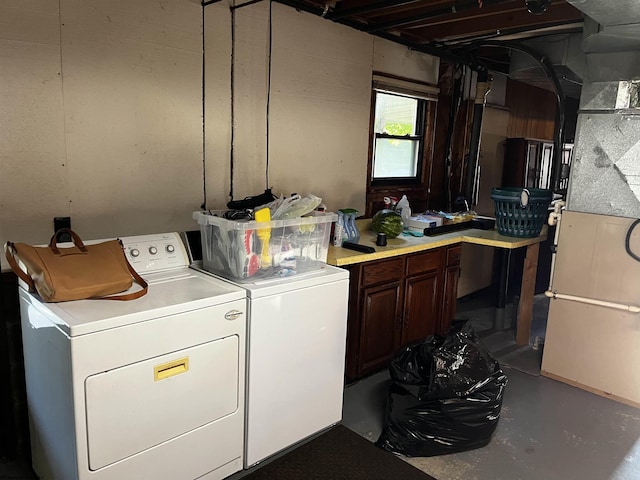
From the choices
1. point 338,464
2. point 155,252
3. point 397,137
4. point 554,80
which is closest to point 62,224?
point 155,252

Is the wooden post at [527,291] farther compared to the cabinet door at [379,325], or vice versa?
the wooden post at [527,291]

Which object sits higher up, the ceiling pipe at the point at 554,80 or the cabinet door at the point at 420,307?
the ceiling pipe at the point at 554,80

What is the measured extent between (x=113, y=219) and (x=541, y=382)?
2784 mm

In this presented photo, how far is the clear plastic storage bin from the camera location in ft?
7.29

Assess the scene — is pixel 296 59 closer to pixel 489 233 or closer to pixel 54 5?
pixel 54 5

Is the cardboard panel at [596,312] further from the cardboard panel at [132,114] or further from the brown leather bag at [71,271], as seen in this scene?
the brown leather bag at [71,271]

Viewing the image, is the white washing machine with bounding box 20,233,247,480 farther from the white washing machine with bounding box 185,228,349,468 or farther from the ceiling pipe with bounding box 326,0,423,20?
the ceiling pipe with bounding box 326,0,423,20

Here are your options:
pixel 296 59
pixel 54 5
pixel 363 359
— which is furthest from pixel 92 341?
pixel 296 59

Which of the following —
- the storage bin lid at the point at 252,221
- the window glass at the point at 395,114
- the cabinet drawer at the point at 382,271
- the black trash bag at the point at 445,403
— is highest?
the window glass at the point at 395,114

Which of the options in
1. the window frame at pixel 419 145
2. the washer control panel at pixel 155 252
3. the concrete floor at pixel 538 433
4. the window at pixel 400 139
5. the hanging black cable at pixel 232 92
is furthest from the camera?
the window frame at pixel 419 145

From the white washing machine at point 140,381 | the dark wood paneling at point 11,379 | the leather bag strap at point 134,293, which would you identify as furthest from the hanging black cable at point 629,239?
the dark wood paneling at point 11,379

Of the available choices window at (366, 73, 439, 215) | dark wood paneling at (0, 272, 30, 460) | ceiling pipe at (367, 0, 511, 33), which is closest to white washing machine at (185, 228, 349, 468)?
dark wood paneling at (0, 272, 30, 460)

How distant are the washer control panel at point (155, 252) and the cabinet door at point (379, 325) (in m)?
1.09

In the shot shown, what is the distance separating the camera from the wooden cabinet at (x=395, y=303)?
293 cm
